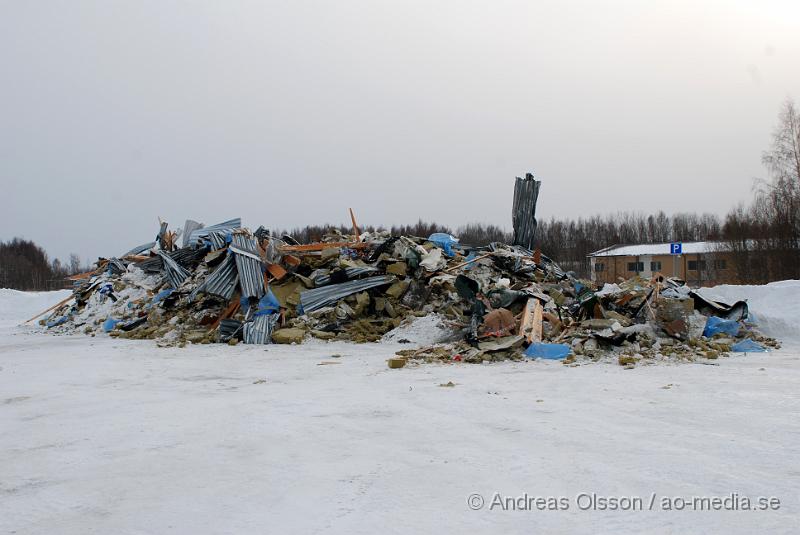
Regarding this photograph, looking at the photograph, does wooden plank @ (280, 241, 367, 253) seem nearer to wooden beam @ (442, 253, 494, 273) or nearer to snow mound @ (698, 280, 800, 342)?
wooden beam @ (442, 253, 494, 273)

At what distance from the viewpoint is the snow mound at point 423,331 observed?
1054 centimetres

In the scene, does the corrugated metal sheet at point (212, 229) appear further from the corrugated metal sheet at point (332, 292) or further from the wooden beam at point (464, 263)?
the wooden beam at point (464, 263)

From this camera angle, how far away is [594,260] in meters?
47.0

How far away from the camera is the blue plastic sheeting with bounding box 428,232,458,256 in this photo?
14609 mm

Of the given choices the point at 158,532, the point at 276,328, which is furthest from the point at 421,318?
the point at 158,532

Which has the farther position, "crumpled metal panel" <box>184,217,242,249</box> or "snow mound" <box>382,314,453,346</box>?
"crumpled metal panel" <box>184,217,242,249</box>

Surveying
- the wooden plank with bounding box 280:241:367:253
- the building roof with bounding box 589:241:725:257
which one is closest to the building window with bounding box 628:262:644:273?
the building roof with bounding box 589:241:725:257

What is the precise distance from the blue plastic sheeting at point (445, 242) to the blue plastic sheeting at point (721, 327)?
641cm

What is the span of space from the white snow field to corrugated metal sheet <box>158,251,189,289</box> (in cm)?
767

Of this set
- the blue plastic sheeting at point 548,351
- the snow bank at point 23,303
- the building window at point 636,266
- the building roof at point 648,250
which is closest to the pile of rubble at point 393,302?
the blue plastic sheeting at point 548,351

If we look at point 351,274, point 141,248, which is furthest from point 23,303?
point 351,274

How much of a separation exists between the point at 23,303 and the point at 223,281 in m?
16.9

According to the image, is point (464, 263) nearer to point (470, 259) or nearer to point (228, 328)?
point (470, 259)

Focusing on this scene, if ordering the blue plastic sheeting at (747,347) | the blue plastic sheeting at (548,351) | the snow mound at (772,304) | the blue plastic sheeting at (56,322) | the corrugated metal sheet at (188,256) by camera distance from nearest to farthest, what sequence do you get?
1. the blue plastic sheeting at (548,351)
2. the blue plastic sheeting at (747,347)
3. the snow mound at (772,304)
4. the corrugated metal sheet at (188,256)
5. the blue plastic sheeting at (56,322)
